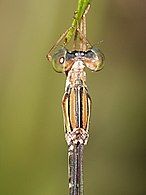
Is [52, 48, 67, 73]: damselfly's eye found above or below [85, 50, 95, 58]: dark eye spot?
below

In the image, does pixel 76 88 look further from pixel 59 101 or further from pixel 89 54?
pixel 59 101

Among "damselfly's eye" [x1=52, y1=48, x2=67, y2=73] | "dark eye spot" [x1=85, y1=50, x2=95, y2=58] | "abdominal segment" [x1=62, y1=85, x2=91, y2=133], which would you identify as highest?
"dark eye spot" [x1=85, y1=50, x2=95, y2=58]

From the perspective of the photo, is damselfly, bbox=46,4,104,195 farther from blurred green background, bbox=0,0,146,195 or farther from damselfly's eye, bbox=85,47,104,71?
blurred green background, bbox=0,0,146,195

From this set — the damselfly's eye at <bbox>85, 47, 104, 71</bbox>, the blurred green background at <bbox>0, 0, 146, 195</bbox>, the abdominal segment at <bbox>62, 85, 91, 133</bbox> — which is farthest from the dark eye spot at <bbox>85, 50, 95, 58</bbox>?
the blurred green background at <bbox>0, 0, 146, 195</bbox>

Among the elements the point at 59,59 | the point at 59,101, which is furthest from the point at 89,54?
the point at 59,101

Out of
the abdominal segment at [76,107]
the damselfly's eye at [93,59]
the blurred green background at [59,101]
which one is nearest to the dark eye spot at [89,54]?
the damselfly's eye at [93,59]

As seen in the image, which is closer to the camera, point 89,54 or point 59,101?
point 89,54
